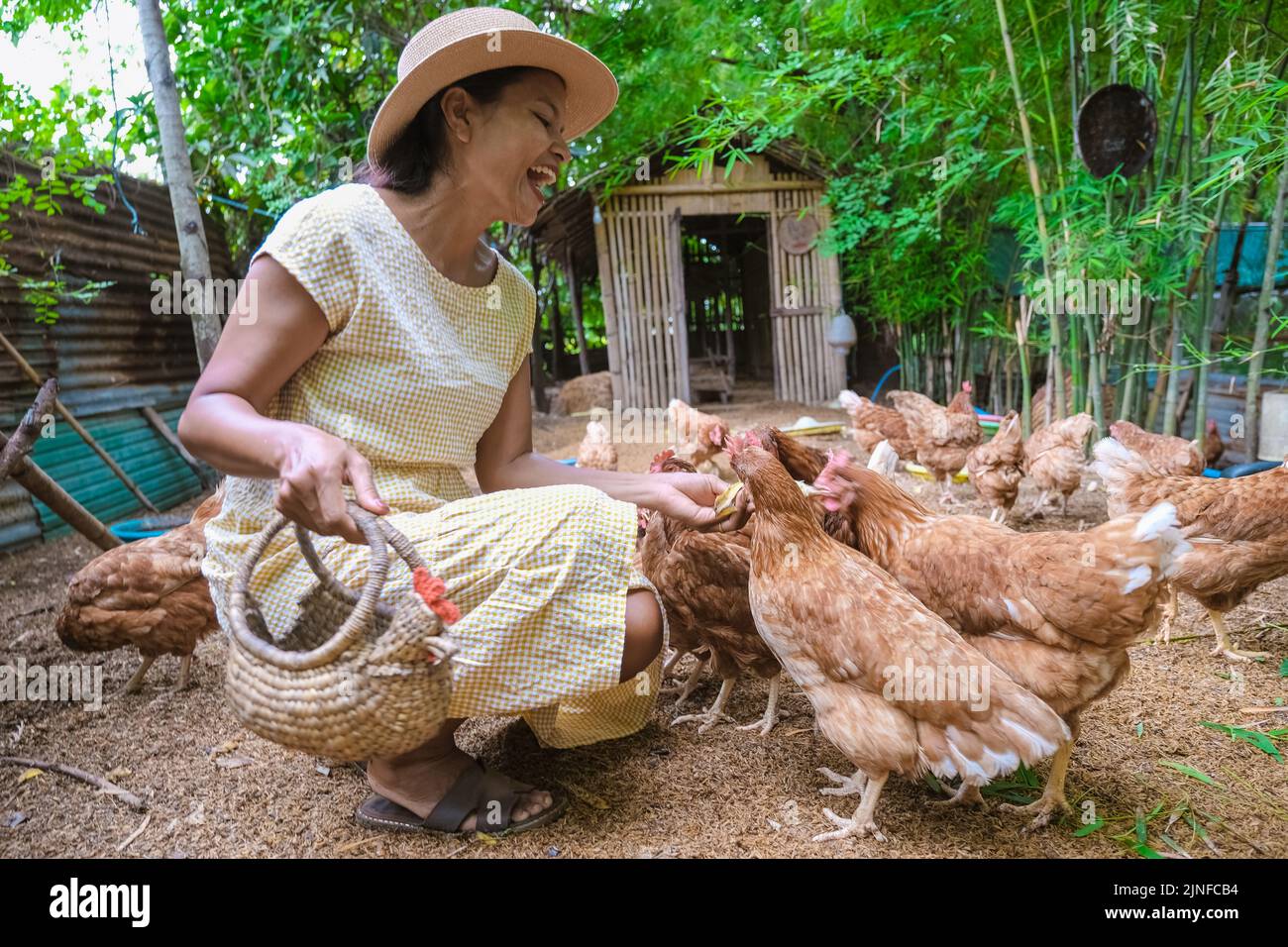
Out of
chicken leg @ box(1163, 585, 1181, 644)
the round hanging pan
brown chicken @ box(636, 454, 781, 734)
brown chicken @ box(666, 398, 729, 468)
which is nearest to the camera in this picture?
brown chicken @ box(636, 454, 781, 734)

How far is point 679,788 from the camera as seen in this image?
247 centimetres

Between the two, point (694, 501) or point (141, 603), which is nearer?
point (694, 501)

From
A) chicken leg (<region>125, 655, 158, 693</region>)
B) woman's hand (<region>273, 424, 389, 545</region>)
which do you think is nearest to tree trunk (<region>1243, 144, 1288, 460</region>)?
woman's hand (<region>273, 424, 389, 545</region>)

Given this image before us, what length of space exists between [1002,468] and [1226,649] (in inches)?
87.1

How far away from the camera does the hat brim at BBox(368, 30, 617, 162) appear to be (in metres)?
2.01

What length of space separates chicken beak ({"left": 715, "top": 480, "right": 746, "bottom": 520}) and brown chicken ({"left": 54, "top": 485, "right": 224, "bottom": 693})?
2.10m

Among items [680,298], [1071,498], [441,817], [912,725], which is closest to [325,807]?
[441,817]

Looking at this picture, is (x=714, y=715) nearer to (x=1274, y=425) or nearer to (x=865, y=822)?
(x=865, y=822)

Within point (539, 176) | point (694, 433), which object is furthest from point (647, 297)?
point (539, 176)

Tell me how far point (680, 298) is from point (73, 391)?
749 centimetres

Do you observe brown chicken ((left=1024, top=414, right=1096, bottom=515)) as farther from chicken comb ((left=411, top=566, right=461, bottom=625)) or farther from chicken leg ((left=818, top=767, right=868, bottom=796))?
chicken comb ((left=411, top=566, right=461, bottom=625))

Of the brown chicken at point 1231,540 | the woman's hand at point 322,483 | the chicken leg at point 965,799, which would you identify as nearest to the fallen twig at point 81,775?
the woman's hand at point 322,483

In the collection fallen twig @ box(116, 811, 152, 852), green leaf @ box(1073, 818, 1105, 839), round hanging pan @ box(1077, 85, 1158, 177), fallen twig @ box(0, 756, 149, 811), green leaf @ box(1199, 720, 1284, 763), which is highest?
round hanging pan @ box(1077, 85, 1158, 177)

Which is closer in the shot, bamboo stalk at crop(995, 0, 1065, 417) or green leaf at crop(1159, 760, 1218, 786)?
green leaf at crop(1159, 760, 1218, 786)
